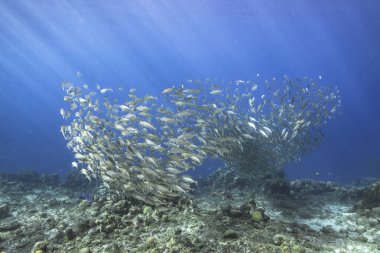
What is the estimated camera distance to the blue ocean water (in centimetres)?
3834

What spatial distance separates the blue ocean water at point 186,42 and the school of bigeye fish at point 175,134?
1013cm

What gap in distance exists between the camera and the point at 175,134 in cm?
1040

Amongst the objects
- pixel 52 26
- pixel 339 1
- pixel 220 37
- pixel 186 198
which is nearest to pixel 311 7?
pixel 339 1

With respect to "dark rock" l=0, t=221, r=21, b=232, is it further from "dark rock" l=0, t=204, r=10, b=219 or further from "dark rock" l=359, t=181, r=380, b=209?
"dark rock" l=359, t=181, r=380, b=209

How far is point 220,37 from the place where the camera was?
6231 centimetres

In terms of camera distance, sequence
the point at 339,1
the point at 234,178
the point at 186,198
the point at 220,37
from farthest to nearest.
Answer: the point at 220,37 → the point at 339,1 → the point at 234,178 → the point at 186,198

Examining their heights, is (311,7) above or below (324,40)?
below

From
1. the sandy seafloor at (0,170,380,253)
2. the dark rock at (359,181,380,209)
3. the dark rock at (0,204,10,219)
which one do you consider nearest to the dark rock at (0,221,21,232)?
the sandy seafloor at (0,170,380,253)

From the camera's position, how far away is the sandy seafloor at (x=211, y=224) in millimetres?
5766

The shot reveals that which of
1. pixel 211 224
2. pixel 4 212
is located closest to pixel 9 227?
pixel 4 212

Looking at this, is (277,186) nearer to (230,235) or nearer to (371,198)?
(371,198)

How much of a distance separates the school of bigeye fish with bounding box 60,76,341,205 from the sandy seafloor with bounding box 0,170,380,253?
0.63m

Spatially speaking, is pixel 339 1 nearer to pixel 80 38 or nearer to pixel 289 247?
pixel 80 38

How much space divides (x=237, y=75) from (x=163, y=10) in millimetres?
84933
